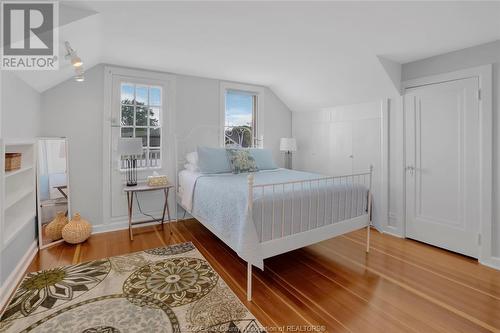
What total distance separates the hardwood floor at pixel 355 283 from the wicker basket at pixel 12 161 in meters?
1.00

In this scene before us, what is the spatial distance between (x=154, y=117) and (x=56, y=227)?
1.91 m

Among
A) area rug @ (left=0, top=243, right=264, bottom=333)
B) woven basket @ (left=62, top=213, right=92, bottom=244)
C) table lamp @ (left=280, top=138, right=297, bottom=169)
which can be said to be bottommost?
area rug @ (left=0, top=243, right=264, bottom=333)

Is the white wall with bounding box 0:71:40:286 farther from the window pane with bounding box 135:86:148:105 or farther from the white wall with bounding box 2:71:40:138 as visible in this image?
the window pane with bounding box 135:86:148:105

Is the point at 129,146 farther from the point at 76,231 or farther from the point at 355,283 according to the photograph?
the point at 355,283

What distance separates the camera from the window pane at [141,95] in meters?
3.63

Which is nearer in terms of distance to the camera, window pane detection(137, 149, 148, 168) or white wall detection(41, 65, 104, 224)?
white wall detection(41, 65, 104, 224)

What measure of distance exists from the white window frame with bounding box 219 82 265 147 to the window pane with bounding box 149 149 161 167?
41.2 inches

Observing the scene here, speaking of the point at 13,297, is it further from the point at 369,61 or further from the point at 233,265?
the point at 369,61

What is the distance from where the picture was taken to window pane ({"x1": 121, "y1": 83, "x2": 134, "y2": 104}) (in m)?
3.53

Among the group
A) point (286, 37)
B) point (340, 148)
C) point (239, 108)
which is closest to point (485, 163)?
point (340, 148)

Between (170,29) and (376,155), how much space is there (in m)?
3.11

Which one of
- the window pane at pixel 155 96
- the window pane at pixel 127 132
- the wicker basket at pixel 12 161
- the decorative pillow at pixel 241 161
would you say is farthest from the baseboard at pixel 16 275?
the decorative pillow at pixel 241 161

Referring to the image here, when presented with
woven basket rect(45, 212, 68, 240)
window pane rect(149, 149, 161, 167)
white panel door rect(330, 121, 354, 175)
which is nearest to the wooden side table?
window pane rect(149, 149, 161, 167)

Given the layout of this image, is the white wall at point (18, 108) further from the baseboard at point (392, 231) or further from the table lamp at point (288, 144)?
the baseboard at point (392, 231)
